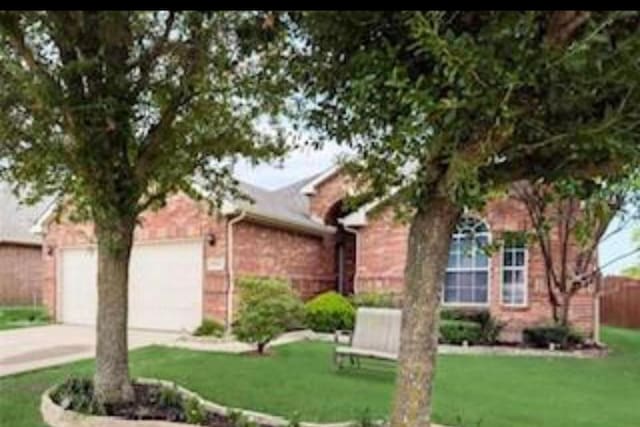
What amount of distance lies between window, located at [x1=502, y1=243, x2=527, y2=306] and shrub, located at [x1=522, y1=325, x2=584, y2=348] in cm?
100

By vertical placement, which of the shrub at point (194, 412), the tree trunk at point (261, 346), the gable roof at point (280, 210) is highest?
the gable roof at point (280, 210)

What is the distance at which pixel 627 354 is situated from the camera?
547 inches

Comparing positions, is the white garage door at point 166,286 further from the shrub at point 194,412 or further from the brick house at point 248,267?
the shrub at point 194,412

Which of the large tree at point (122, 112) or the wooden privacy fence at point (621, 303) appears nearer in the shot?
the large tree at point (122, 112)

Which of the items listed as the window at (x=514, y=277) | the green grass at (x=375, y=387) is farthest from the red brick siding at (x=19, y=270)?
the window at (x=514, y=277)

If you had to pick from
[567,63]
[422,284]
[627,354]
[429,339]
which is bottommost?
[627,354]

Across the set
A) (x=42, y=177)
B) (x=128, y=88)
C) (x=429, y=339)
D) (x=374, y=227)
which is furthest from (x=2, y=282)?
(x=429, y=339)

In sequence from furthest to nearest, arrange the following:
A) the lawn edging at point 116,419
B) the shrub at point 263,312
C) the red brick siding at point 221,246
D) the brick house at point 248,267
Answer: the red brick siding at point 221,246 → the brick house at point 248,267 → the shrub at point 263,312 → the lawn edging at point 116,419

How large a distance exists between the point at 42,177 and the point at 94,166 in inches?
48.4

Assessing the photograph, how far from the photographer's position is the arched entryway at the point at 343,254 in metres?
18.2

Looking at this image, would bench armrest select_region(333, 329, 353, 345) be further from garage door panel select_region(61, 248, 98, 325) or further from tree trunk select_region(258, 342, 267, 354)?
garage door panel select_region(61, 248, 98, 325)

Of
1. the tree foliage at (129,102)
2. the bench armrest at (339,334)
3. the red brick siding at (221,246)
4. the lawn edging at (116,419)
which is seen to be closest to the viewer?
the tree foliage at (129,102)

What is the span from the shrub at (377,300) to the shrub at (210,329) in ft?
9.77

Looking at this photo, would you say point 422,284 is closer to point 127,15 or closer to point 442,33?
point 442,33
